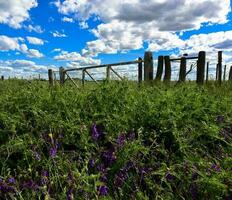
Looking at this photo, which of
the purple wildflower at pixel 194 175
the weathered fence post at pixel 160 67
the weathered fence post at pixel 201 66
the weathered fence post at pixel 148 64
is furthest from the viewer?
the weathered fence post at pixel 160 67

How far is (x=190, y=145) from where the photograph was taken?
3449 millimetres

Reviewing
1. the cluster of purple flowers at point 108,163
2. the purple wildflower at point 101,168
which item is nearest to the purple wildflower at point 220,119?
the cluster of purple flowers at point 108,163

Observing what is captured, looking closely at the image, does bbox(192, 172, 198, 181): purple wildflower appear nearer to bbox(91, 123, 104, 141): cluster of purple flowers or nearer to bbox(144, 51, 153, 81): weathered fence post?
bbox(91, 123, 104, 141): cluster of purple flowers

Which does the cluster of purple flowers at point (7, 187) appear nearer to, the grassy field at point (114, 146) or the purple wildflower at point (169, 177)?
the grassy field at point (114, 146)

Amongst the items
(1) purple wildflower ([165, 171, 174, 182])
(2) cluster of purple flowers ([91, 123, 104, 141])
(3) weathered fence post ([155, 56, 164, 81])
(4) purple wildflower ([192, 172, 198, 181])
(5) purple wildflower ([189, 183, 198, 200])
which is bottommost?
(5) purple wildflower ([189, 183, 198, 200])

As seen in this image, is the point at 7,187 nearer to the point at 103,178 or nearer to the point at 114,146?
the point at 103,178

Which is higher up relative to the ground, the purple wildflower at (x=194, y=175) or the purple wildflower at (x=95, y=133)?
the purple wildflower at (x=95, y=133)

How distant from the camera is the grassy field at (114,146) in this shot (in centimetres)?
268

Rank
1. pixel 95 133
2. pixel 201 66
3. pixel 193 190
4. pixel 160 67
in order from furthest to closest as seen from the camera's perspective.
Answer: pixel 160 67 < pixel 201 66 < pixel 95 133 < pixel 193 190

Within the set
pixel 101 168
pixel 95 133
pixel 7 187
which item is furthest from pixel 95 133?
pixel 7 187

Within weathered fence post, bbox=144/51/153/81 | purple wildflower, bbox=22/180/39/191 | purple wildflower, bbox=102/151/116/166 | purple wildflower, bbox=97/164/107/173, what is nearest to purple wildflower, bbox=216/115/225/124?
purple wildflower, bbox=102/151/116/166

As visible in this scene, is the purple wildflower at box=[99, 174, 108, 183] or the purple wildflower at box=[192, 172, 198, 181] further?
the purple wildflower at box=[99, 174, 108, 183]

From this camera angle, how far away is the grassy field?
2.68 m

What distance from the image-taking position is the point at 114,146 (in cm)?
329
